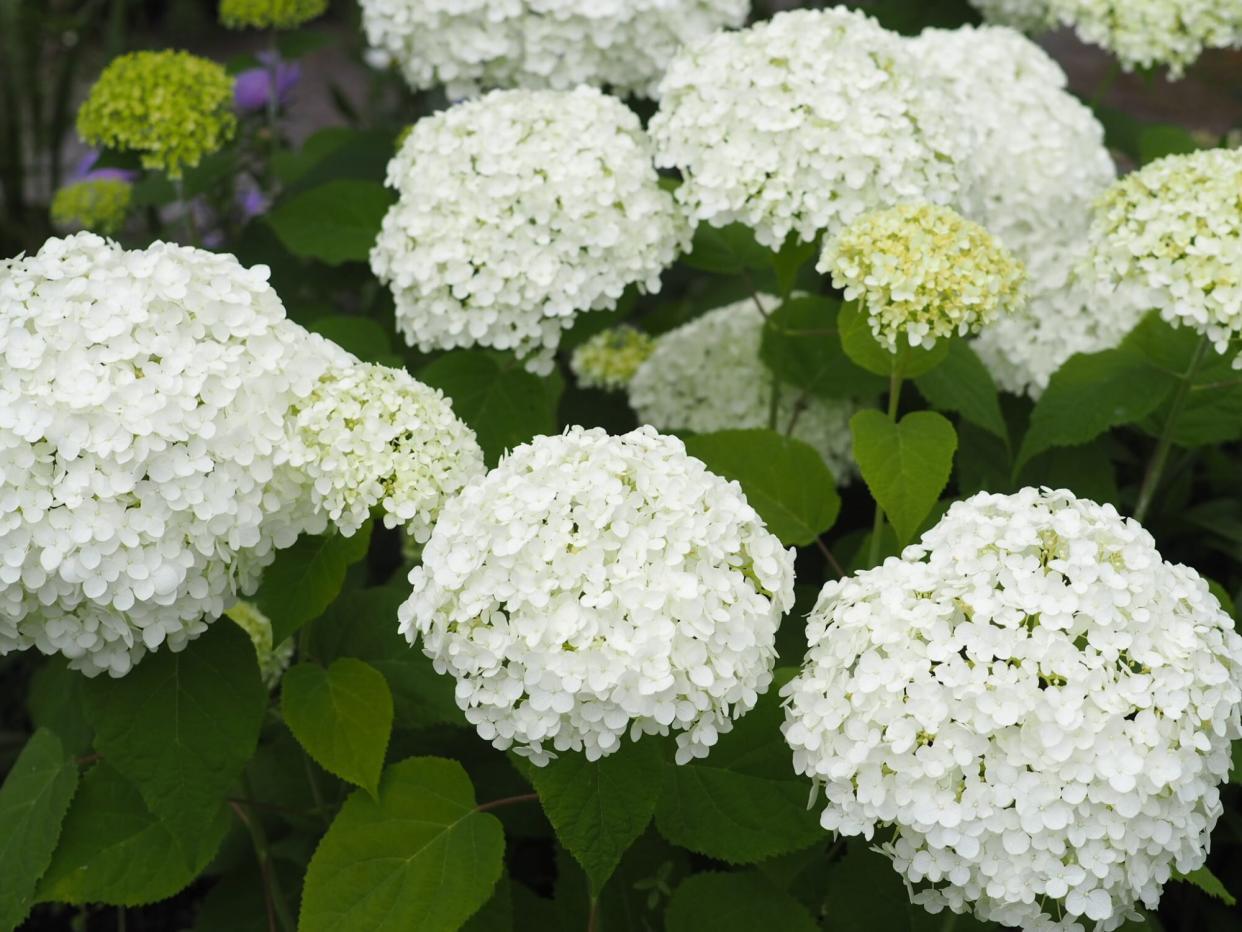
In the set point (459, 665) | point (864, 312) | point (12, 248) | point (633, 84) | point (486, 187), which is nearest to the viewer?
point (459, 665)

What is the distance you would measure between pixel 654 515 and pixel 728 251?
123 centimetres

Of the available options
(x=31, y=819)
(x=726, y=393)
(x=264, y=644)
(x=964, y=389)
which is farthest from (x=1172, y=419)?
(x=31, y=819)

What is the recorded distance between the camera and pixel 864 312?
2.22 m

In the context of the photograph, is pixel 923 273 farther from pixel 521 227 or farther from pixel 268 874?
pixel 268 874

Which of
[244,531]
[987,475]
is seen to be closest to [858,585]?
[244,531]

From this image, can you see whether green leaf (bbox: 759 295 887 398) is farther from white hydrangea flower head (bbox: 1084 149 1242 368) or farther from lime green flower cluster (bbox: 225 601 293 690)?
lime green flower cluster (bbox: 225 601 293 690)

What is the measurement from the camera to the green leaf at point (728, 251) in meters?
2.84

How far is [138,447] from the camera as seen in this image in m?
1.80

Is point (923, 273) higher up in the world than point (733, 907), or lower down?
higher up

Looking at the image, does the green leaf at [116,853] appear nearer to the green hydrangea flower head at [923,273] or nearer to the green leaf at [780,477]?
the green leaf at [780,477]

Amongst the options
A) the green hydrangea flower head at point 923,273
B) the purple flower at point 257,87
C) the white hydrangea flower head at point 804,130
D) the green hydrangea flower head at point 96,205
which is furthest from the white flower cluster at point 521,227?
the purple flower at point 257,87

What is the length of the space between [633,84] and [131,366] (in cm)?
161

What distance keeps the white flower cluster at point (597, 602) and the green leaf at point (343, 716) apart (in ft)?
0.80

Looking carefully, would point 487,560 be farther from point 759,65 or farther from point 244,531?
point 759,65
